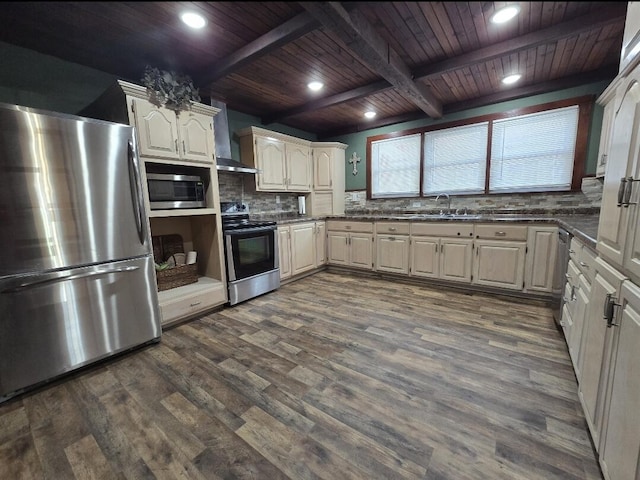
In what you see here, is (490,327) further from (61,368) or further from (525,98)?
(61,368)

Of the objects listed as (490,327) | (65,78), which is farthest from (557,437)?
(65,78)

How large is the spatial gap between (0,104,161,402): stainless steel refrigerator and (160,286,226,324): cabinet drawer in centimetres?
30

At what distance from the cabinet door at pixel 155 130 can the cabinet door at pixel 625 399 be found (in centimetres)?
296

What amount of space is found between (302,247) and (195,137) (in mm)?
1901

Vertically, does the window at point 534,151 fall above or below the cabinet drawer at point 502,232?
above

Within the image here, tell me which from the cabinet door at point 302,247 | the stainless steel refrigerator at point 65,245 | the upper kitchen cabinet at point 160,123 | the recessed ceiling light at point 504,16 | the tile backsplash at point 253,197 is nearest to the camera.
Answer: the stainless steel refrigerator at point 65,245

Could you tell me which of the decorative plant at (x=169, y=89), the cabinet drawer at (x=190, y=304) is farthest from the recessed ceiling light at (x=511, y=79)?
the cabinet drawer at (x=190, y=304)

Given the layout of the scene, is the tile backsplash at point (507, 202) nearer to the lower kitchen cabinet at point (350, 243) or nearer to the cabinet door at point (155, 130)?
the lower kitchen cabinet at point (350, 243)

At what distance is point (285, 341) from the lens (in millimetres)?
2287

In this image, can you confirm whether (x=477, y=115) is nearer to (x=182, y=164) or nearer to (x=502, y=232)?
(x=502, y=232)

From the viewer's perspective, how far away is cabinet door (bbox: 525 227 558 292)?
2768mm

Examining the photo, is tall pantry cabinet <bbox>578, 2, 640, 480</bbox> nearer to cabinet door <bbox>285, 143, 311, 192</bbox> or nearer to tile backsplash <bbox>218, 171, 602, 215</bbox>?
tile backsplash <bbox>218, 171, 602, 215</bbox>

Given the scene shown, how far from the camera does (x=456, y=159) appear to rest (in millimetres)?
3824

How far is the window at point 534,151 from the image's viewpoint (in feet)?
10.3
